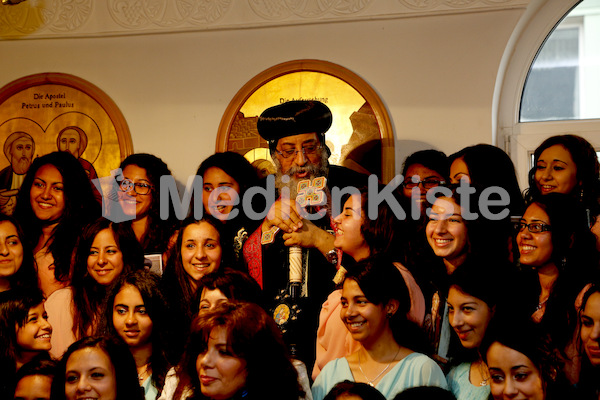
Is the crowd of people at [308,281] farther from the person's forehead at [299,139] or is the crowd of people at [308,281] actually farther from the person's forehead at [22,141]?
the person's forehead at [22,141]

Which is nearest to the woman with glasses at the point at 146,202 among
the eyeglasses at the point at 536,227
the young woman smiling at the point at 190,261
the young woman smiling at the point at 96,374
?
the young woman smiling at the point at 190,261

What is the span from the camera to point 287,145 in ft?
17.1

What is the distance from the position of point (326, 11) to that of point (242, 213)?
1866 mm

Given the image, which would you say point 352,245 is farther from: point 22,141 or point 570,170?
point 22,141

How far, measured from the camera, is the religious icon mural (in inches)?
259

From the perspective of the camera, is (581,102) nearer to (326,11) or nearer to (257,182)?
(326,11)

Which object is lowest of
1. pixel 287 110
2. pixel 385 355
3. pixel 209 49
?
pixel 385 355

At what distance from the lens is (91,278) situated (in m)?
4.96

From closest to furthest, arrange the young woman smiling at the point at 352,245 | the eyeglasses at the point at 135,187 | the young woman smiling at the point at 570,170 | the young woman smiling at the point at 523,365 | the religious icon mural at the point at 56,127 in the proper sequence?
the young woman smiling at the point at 523,365 < the young woman smiling at the point at 352,245 < the young woman smiling at the point at 570,170 < the eyeglasses at the point at 135,187 < the religious icon mural at the point at 56,127

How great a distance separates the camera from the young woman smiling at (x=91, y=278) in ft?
15.9

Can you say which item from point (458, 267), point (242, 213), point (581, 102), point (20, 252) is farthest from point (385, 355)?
point (581, 102)

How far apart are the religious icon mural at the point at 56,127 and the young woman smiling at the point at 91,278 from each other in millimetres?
1690

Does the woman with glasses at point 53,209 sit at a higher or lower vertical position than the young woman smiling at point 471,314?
higher

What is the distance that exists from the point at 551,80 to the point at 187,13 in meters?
2.86
